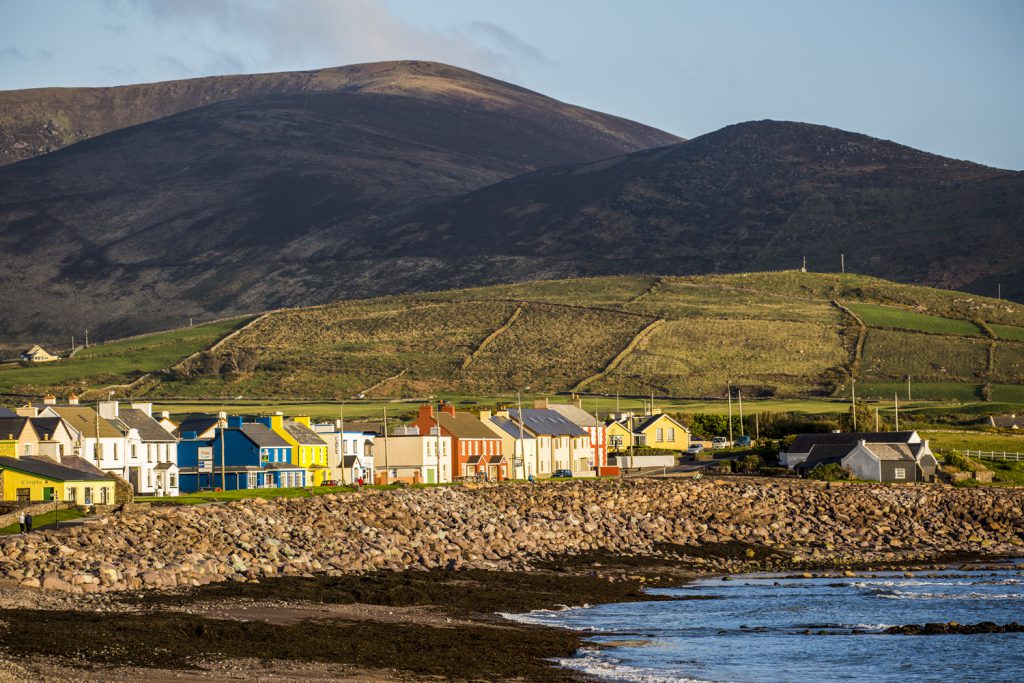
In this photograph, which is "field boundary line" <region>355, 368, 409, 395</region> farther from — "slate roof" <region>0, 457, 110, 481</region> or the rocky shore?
"slate roof" <region>0, 457, 110, 481</region>

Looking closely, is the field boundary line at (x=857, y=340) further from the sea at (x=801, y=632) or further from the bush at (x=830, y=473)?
the sea at (x=801, y=632)

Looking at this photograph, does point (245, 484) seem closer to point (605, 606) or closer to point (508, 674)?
point (605, 606)

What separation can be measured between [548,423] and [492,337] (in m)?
65.2

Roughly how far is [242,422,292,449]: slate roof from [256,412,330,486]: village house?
0.46 m

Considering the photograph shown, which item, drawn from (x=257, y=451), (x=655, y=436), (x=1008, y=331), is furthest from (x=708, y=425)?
(x=1008, y=331)

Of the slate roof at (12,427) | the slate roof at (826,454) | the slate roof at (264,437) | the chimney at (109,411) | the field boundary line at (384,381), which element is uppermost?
the field boundary line at (384,381)

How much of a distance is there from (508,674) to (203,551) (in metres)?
15.3

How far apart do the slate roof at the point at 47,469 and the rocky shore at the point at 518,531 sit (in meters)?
6.95

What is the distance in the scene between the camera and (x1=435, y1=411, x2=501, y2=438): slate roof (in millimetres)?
79562

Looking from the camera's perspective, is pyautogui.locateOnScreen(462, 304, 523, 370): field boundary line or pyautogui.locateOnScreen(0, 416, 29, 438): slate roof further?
pyautogui.locateOnScreen(462, 304, 523, 370): field boundary line

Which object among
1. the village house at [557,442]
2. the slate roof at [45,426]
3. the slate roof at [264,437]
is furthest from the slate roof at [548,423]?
the slate roof at [45,426]

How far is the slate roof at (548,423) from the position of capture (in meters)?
87.4

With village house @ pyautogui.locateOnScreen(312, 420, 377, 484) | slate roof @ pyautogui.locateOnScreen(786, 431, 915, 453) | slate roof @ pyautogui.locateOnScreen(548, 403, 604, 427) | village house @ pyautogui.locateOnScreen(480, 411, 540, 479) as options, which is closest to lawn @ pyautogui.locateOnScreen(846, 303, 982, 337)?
slate roof @ pyautogui.locateOnScreen(548, 403, 604, 427)

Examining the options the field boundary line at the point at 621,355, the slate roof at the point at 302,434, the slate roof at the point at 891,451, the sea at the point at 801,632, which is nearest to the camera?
the sea at the point at 801,632
